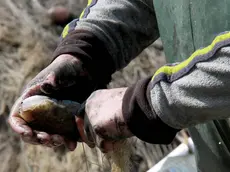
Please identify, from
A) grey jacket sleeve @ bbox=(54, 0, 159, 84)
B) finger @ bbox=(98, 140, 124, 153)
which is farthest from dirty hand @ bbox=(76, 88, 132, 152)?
grey jacket sleeve @ bbox=(54, 0, 159, 84)

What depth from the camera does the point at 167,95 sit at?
99 centimetres

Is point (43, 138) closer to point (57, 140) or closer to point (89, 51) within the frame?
point (57, 140)

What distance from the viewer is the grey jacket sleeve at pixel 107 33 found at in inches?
52.4

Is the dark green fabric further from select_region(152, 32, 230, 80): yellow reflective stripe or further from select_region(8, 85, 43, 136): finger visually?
select_region(8, 85, 43, 136): finger

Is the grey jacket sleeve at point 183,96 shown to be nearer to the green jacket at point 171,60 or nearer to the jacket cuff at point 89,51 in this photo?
the green jacket at point 171,60

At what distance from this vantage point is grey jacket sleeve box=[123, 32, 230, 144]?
0.94 m

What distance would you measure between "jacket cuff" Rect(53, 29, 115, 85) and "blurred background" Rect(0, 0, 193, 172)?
503 mm

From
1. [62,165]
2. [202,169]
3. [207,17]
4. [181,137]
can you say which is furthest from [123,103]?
[181,137]

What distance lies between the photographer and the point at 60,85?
1.29 m

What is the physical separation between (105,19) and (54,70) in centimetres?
19

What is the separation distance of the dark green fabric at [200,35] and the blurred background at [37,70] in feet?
1.53

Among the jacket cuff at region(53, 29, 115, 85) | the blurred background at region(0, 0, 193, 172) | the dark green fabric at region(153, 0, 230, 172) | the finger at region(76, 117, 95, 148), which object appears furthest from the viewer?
the blurred background at region(0, 0, 193, 172)

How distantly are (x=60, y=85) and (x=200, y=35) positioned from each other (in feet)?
1.29

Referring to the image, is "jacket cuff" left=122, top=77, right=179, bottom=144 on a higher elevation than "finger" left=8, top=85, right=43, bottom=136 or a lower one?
higher
